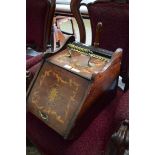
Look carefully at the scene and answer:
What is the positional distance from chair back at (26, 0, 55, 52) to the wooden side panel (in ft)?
1.57

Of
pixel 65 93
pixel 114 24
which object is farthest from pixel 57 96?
pixel 114 24

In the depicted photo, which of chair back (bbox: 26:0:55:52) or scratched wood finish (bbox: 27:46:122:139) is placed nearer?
scratched wood finish (bbox: 27:46:122:139)

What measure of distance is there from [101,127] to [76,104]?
0.15m

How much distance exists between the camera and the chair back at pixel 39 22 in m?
1.24

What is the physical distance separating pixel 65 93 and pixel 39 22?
646 millimetres

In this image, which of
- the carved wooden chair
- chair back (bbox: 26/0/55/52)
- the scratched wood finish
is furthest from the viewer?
chair back (bbox: 26/0/55/52)

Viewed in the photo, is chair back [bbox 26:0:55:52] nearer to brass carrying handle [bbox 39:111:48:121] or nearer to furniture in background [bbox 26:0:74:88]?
furniture in background [bbox 26:0:74:88]

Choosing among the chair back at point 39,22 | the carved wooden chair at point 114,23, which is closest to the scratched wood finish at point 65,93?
the carved wooden chair at point 114,23

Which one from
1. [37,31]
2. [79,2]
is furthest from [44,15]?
[79,2]

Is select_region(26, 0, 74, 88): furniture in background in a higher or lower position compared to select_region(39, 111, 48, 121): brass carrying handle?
higher

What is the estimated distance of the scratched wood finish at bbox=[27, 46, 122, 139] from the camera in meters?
0.73

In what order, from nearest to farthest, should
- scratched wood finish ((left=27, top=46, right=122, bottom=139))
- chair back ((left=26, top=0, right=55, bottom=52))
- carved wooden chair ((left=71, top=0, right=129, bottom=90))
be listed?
scratched wood finish ((left=27, top=46, right=122, bottom=139))
carved wooden chair ((left=71, top=0, right=129, bottom=90))
chair back ((left=26, top=0, right=55, bottom=52))

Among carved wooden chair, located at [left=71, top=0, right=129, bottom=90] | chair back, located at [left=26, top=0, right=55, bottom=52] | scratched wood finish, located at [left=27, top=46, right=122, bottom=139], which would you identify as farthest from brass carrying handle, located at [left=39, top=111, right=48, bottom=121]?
chair back, located at [left=26, top=0, right=55, bottom=52]

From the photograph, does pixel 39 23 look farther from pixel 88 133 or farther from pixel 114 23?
pixel 88 133
